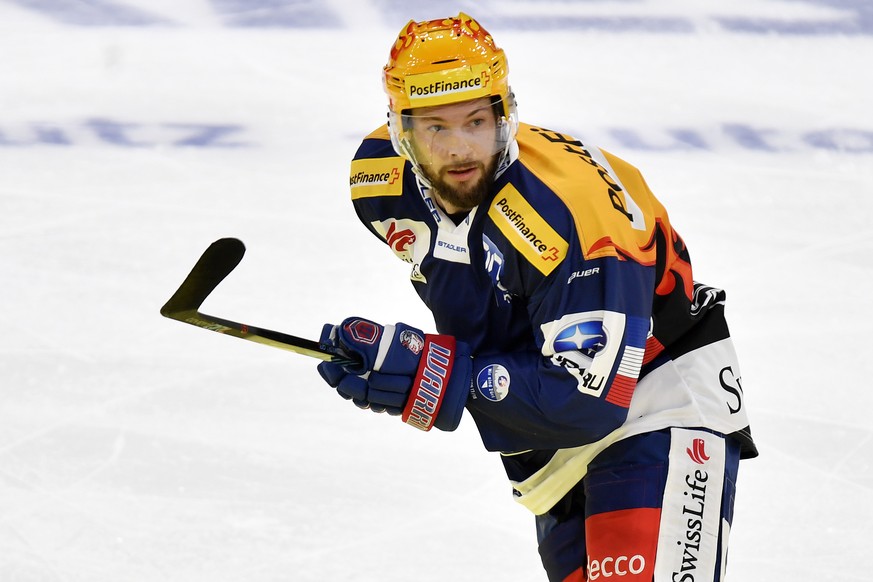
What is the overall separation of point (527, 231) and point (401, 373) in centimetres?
33

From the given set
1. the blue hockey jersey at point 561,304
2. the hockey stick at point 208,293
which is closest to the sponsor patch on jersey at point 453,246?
the blue hockey jersey at point 561,304

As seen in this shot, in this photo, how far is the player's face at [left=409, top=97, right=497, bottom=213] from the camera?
2164mm

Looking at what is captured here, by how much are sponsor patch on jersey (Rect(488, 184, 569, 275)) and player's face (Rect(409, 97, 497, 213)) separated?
0.05 meters

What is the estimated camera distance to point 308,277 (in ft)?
13.5

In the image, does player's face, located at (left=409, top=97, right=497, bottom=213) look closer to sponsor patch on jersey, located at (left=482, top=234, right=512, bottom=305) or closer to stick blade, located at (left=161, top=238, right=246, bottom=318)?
sponsor patch on jersey, located at (left=482, top=234, right=512, bottom=305)

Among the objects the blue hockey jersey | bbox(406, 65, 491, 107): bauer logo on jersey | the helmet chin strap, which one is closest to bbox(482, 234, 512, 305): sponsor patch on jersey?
the blue hockey jersey

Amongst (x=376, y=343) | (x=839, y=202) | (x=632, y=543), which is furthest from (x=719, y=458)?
(x=839, y=202)

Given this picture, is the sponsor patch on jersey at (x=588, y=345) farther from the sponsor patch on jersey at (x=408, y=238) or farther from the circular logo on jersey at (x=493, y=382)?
the sponsor patch on jersey at (x=408, y=238)

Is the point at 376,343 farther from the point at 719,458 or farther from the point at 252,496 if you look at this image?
the point at 252,496

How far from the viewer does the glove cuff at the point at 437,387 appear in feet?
6.98

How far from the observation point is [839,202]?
15.1 ft

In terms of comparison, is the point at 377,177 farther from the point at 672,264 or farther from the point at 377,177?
the point at 672,264

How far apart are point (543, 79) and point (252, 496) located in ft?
9.49

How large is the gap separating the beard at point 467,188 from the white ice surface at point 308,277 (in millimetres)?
1044
